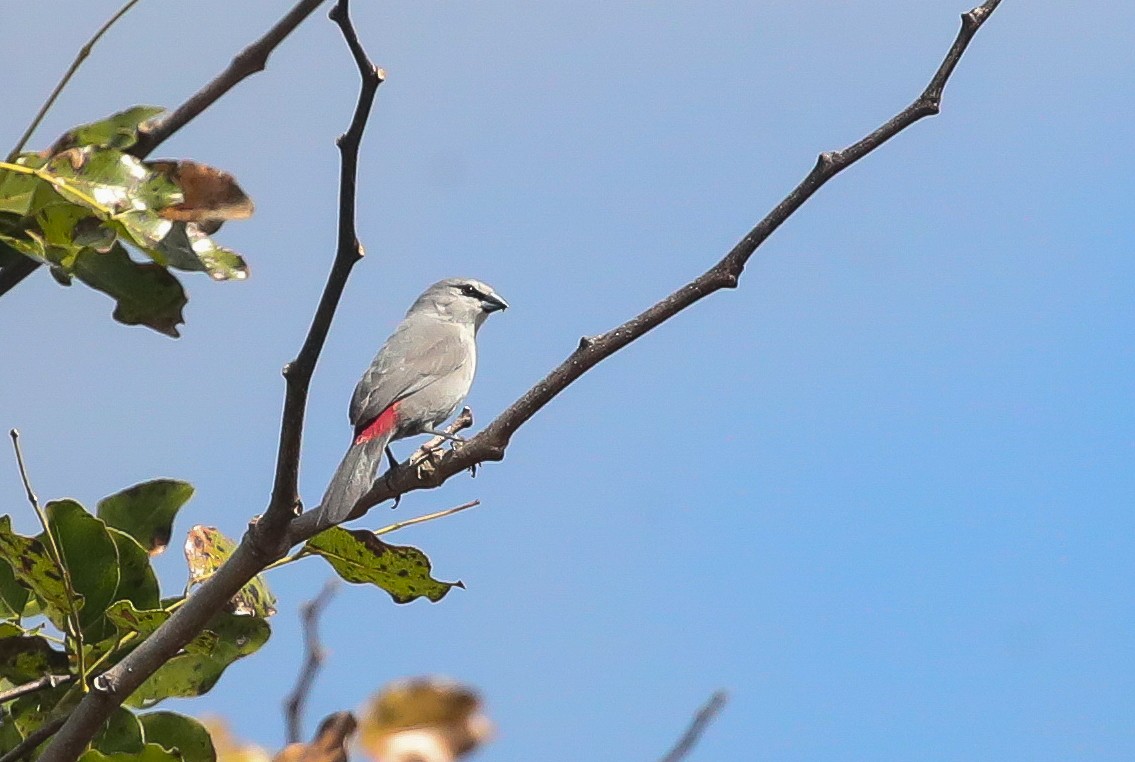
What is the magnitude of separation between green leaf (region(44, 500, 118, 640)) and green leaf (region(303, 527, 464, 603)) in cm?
32

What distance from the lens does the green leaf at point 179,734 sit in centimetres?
210

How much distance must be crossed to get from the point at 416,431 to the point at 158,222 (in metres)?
3.11

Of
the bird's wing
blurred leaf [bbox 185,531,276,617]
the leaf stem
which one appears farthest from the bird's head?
the leaf stem

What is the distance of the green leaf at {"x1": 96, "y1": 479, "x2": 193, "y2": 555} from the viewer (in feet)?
8.35

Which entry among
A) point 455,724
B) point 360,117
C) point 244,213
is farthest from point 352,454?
point 455,724

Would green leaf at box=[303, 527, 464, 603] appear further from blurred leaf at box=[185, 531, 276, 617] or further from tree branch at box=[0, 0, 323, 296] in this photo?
tree branch at box=[0, 0, 323, 296]

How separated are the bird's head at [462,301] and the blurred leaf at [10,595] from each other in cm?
524

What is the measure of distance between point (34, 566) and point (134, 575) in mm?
178

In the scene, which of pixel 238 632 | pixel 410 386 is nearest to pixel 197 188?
pixel 238 632

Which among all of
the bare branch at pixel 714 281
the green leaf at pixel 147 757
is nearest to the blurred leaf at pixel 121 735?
the green leaf at pixel 147 757

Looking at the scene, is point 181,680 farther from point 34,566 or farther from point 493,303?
point 493,303

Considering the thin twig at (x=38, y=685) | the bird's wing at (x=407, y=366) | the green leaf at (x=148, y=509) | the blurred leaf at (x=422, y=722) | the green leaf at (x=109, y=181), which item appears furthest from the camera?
the bird's wing at (x=407, y=366)

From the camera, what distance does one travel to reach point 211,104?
2.40 m

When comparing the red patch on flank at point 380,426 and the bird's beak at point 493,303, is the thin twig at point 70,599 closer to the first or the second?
the red patch on flank at point 380,426
